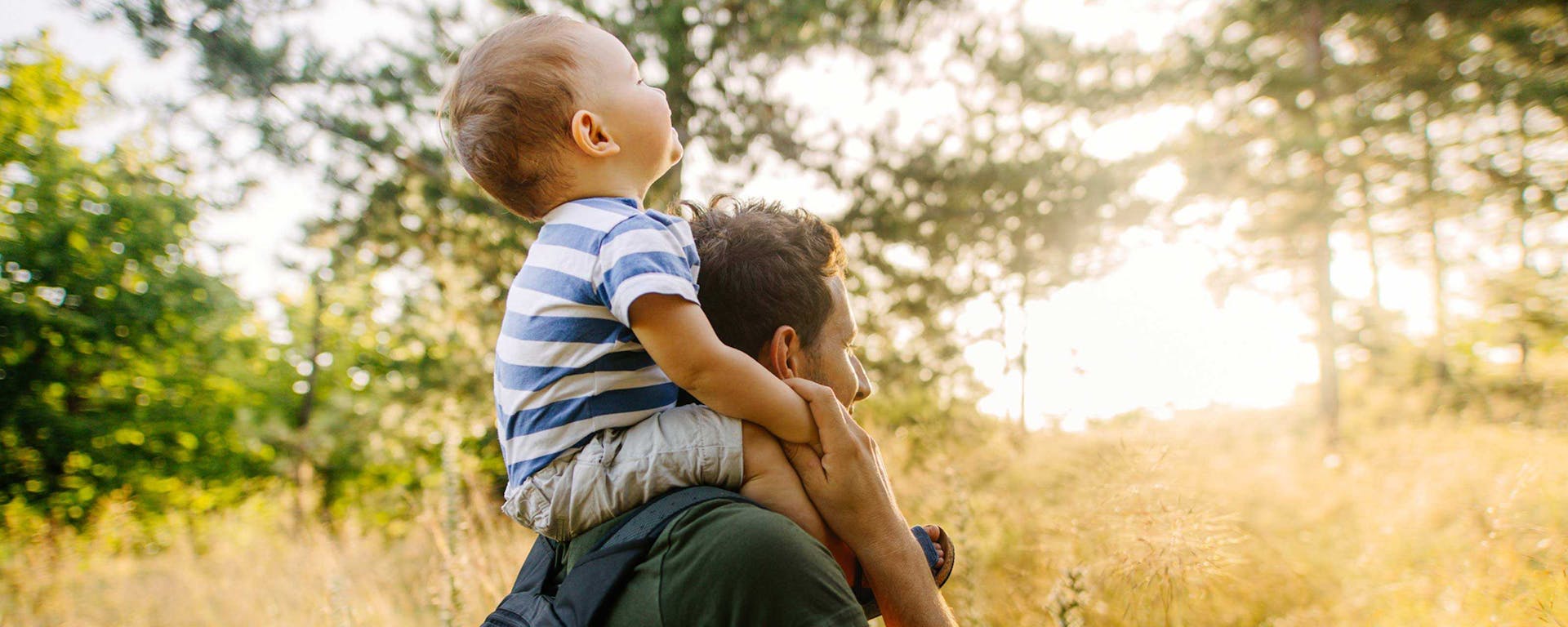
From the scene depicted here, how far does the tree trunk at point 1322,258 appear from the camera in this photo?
11.8 meters

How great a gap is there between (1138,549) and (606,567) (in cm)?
160

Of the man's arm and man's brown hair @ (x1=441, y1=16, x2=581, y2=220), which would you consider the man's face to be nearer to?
the man's arm

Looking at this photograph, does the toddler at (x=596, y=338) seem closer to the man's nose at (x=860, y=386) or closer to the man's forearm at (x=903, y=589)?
the man's forearm at (x=903, y=589)

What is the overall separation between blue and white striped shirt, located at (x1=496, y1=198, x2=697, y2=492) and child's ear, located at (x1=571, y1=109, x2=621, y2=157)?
0.14m

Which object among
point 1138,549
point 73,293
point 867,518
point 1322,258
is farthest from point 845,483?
point 73,293

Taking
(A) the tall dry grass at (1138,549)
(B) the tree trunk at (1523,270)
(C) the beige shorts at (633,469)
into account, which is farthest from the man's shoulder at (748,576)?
(B) the tree trunk at (1523,270)

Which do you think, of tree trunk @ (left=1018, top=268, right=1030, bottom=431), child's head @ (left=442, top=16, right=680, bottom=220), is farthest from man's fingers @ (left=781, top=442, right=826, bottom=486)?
tree trunk @ (left=1018, top=268, right=1030, bottom=431)

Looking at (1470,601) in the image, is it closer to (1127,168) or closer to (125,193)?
(1127,168)

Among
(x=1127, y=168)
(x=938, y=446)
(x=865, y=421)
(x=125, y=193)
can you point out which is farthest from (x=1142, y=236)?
(x=125, y=193)

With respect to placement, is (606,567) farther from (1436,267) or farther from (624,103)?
(1436,267)

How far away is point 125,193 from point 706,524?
62.9 ft

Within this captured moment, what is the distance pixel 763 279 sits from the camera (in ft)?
5.35

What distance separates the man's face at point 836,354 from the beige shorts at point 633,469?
1.08 feet

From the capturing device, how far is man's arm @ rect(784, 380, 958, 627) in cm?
141
